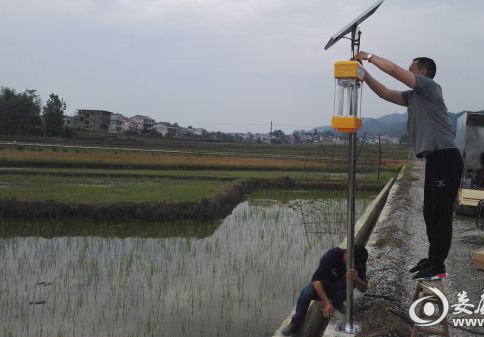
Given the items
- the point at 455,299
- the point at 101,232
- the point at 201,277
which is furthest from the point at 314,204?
the point at 455,299

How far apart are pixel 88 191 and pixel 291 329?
31.2 feet

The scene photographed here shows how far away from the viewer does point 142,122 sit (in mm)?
84500

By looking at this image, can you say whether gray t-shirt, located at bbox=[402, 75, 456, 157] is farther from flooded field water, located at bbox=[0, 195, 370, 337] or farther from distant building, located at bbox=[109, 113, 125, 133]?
distant building, located at bbox=[109, 113, 125, 133]

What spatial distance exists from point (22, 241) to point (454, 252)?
23.9ft

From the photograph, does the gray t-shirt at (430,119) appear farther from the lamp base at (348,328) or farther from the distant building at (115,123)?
the distant building at (115,123)

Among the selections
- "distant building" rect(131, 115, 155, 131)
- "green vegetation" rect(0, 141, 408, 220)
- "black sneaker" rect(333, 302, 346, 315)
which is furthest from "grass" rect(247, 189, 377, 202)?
"distant building" rect(131, 115, 155, 131)

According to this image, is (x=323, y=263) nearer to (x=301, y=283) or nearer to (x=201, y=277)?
(x=301, y=283)

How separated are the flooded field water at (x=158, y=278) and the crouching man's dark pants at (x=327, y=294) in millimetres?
948

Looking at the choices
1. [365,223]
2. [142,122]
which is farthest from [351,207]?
[142,122]

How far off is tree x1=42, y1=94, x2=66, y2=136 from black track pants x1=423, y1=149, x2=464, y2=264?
1787 inches

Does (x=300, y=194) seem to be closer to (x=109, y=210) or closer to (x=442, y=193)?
(x=109, y=210)

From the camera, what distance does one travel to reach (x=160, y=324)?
488cm

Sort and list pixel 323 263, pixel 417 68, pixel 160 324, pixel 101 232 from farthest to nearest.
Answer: pixel 101 232 → pixel 160 324 → pixel 323 263 → pixel 417 68

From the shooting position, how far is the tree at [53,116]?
4388cm
